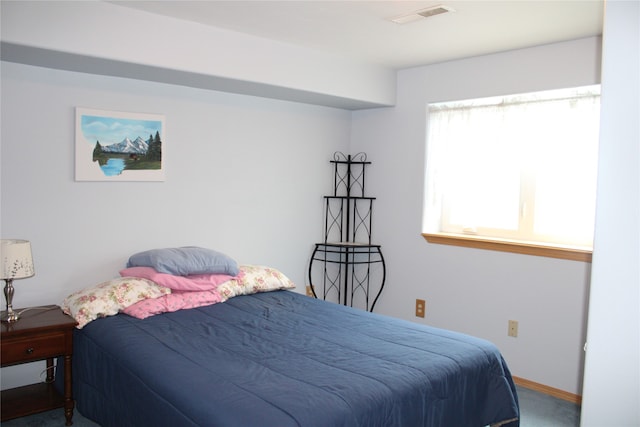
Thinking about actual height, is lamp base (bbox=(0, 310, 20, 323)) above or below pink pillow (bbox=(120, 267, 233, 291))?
below

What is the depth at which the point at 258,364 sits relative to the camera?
2.31 meters

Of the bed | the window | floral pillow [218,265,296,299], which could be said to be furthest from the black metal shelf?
the bed

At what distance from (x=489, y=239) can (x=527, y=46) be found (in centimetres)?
135

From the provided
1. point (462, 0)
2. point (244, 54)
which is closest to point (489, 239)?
point (462, 0)

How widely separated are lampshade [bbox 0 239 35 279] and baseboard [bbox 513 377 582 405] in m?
3.17

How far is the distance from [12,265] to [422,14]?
2.50 m

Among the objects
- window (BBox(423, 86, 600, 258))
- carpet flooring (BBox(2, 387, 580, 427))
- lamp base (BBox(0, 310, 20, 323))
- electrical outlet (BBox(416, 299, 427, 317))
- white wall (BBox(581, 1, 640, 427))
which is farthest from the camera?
electrical outlet (BBox(416, 299, 427, 317))

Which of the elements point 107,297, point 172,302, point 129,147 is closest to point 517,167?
point 172,302

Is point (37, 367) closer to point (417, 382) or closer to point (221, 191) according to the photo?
point (221, 191)

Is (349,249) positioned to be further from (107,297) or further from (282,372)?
(282,372)

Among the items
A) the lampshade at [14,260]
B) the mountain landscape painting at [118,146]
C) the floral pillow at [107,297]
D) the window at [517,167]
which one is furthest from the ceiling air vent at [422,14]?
the lampshade at [14,260]

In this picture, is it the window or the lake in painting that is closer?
the lake in painting

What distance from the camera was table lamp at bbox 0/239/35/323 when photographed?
105 inches

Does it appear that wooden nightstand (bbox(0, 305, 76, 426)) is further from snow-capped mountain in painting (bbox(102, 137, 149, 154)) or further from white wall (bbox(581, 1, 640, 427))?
white wall (bbox(581, 1, 640, 427))
